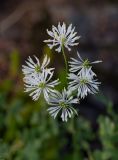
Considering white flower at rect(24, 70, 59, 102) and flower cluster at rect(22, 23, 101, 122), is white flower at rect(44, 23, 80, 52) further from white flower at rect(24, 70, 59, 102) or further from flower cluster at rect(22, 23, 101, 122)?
white flower at rect(24, 70, 59, 102)

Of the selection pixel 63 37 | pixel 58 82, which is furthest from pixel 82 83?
pixel 63 37

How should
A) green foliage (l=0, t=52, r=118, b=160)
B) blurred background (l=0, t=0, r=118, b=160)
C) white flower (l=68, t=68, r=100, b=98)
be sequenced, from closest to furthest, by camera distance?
white flower (l=68, t=68, r=100, b=98) < green foliage (l=0, t=52, r=118, b=160) < blurred background (l=0, t=0, r=118, b=160)

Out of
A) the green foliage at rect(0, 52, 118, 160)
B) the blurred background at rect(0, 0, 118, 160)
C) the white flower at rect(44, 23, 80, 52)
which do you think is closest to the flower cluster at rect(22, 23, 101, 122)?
the white flower at rect(44, 23, 80, 52)

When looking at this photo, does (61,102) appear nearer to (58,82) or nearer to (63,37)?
(58,82)

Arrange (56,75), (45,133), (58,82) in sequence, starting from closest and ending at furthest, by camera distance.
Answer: (58,82), (45,133), (56,75)

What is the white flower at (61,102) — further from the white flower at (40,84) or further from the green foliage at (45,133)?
the green foliage at (45,133)

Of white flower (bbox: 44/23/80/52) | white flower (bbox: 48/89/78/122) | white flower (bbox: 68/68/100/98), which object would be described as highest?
white flower (bbox: 44/23/80/52)

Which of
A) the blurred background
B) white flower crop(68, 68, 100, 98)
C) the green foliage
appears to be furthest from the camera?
the blurred background

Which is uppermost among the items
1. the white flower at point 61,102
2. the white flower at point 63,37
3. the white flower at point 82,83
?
the white flower at point 63,37

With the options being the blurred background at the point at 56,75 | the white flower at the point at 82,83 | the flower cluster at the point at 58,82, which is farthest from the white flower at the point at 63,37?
the blurred background at the point at 56,75
